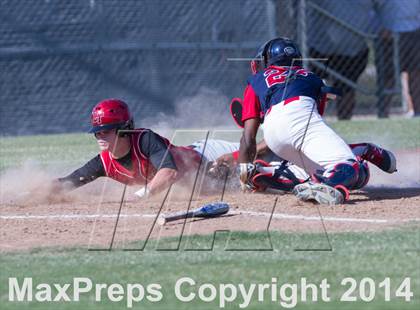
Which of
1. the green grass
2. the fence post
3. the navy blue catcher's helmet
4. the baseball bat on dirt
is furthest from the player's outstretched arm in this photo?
the fence post

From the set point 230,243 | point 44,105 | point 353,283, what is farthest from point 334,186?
point 44,105

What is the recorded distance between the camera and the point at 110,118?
770 centimetres

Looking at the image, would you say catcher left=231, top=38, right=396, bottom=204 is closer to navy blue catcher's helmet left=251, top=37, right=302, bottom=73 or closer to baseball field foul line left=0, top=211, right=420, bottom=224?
navy blue catcher's helmet left=251, top=37, right=302, bottom=73

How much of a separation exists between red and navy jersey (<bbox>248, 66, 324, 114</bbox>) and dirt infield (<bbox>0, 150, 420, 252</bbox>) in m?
0.79

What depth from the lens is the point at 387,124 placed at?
15227 millimetres

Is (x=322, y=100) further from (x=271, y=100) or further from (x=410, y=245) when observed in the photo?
(x=410, y=245)

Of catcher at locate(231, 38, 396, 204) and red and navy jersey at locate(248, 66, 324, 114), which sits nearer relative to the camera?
catcher at locate(231, 38, 396, 204)

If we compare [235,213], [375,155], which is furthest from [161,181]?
[375,155]

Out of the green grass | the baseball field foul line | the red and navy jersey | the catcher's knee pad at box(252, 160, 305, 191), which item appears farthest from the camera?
the catcher's knee pad at box(252, 160, 305, 191)

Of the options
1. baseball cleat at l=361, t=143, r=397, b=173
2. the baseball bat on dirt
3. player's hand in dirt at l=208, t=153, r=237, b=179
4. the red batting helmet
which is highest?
the baseball bat on dirt

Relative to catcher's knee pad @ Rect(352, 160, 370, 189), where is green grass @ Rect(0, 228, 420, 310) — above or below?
above

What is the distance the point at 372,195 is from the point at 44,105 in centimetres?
988

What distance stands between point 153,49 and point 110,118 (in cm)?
945

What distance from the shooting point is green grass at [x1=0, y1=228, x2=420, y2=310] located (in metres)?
4.22
